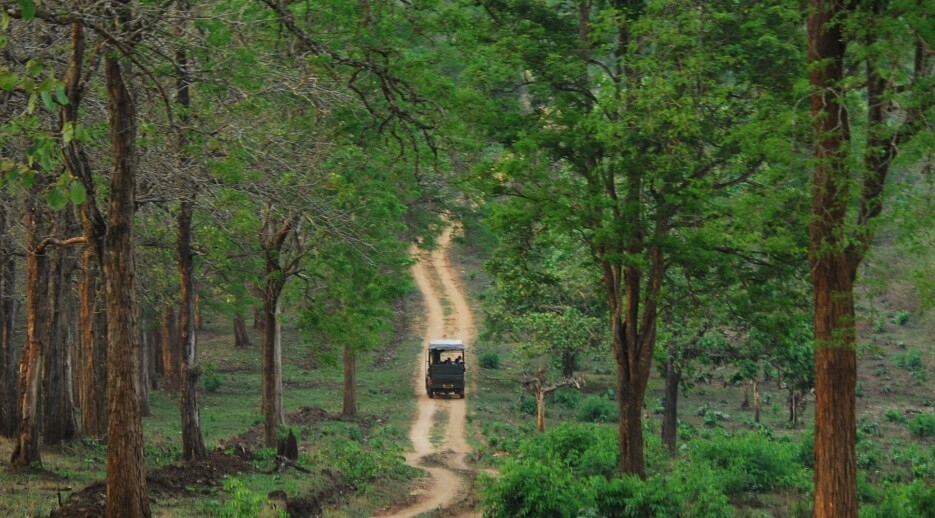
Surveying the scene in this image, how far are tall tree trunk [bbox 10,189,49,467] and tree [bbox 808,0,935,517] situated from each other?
12052 millimetres

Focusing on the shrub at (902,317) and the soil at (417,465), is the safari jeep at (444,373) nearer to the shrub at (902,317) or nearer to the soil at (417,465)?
the soil at (417,465)

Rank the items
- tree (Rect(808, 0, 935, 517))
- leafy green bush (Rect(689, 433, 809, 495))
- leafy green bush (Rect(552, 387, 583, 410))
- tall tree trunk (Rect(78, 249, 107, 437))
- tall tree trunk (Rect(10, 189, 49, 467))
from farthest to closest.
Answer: leafy green bush (Rect(552, 387, 583, 410)) → tall tree trunk (Rect(78, 249, 107, 437)) → leafy green bush (Rect(689, 433, 809, 495)) → tall tree trunk (Rect(10, 189, 49, 467)) → tree (Rect(808, 0, 935, 517))

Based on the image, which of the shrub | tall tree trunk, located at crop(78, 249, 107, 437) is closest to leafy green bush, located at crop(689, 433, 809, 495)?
tall tree trunk, located at crop(78, 249, 107, 437)

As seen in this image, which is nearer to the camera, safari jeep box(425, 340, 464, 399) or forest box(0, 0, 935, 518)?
forest box(0, 0, 935, 518)

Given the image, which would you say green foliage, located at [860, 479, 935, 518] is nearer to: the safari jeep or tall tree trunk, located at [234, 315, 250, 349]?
the safari jeep

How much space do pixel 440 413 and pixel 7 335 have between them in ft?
71.2

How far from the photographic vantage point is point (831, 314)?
43.8 ft

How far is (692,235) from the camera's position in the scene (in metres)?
19.3

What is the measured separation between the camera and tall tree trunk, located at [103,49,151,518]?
11.5 meters

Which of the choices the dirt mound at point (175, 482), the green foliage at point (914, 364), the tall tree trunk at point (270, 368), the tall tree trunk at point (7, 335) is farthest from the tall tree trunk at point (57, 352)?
the green foliage at point (914, 364)

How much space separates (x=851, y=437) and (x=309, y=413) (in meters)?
28.3

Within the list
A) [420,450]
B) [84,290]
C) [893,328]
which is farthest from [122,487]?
[893,328]

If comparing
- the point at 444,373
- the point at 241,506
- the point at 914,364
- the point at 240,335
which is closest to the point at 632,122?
the point at 241,506

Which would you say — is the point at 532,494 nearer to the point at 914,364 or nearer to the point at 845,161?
the point at 845,161
